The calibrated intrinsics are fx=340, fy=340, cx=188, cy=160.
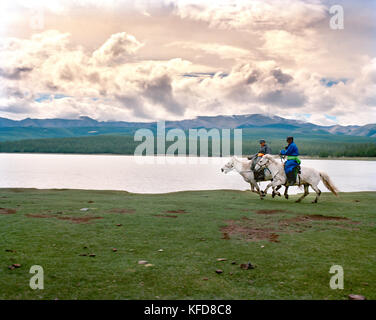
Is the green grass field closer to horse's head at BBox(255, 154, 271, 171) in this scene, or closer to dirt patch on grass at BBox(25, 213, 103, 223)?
dirt patch on grass at BBox(25, 213, 103, 223)

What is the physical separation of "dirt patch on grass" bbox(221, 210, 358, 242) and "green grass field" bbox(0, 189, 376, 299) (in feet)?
0.12

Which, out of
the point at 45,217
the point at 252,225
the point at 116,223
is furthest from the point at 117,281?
the point at 45,217

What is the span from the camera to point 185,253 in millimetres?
10023

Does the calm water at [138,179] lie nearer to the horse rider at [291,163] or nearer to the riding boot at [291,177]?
the riding boot at [291,177]

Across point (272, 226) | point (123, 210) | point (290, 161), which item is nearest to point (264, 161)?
point (290, 161)

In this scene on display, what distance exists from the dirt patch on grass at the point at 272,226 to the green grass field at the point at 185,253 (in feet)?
0.12

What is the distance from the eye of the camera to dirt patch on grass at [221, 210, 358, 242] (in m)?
12.2

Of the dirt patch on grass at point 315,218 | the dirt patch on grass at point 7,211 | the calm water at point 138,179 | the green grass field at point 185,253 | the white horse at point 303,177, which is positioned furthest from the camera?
the calm water at point 138,179

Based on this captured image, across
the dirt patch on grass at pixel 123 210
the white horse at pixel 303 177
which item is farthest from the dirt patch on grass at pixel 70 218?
the white horse at pixel 303 177

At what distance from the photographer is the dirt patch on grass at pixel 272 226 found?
40.2ft

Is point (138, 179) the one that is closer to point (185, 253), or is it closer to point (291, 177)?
point (291, 177)

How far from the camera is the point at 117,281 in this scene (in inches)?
306

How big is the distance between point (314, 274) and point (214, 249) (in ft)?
10.3

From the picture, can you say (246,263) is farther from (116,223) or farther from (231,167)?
(231,167)
